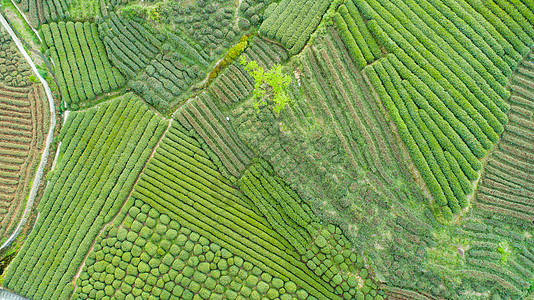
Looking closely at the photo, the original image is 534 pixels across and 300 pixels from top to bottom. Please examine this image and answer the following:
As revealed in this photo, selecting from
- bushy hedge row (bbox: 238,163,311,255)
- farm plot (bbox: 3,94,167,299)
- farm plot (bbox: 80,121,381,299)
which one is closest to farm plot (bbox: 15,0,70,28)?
farm plot (bbox: 3,94,167,299)

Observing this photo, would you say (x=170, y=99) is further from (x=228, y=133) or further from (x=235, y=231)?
(x=235, y=231)

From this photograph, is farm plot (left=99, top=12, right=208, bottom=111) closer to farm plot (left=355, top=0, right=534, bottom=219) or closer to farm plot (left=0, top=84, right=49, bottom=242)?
farm plot (left=0, top=84, right=49, bottom=242)

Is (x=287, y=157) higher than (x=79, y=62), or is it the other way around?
(x=79, y=62)

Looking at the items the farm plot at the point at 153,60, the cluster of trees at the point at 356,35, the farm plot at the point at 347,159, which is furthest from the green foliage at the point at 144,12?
the cluster of trees at the point at 356,35

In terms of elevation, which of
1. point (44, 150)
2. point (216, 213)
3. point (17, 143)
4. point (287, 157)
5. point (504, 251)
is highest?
point (287, 157)

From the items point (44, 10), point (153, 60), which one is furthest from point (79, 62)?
point (153, 60)

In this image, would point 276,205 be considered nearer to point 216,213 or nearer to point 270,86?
point 216,213
